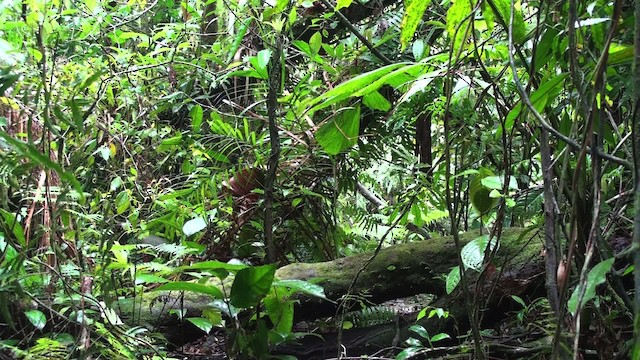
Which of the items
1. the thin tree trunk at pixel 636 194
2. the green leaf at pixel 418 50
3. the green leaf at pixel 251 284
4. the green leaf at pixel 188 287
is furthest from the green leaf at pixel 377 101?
the thin tree trunk at pixel 636 194

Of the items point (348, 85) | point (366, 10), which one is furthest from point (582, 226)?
point (366, 10)

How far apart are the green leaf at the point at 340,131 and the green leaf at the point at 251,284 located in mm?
395

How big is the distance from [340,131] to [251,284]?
1.45 feet

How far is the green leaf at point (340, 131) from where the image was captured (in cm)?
125

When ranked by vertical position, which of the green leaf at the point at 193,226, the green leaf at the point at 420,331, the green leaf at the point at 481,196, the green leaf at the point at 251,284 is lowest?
the green leaf at the point at 420,331

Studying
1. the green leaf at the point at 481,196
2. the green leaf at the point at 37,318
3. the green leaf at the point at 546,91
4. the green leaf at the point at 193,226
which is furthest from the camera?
the green leaf at the point at 193,226

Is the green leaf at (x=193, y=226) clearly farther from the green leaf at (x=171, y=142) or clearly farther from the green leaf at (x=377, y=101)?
the green leaf at (x=377, y=101)

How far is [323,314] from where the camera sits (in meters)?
1.86

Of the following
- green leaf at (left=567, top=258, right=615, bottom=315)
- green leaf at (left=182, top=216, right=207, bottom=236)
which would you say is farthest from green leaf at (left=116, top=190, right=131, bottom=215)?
green leaf at (left=567, top=258, right=615, bottom=315)

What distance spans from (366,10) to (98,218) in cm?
174

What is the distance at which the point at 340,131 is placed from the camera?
4.18 ft

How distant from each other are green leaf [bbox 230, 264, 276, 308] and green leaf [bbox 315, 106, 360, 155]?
0.40m

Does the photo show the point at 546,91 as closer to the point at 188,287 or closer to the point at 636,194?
the point at 636,194

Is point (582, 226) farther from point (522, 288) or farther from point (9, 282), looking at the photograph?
point (9, 282)
